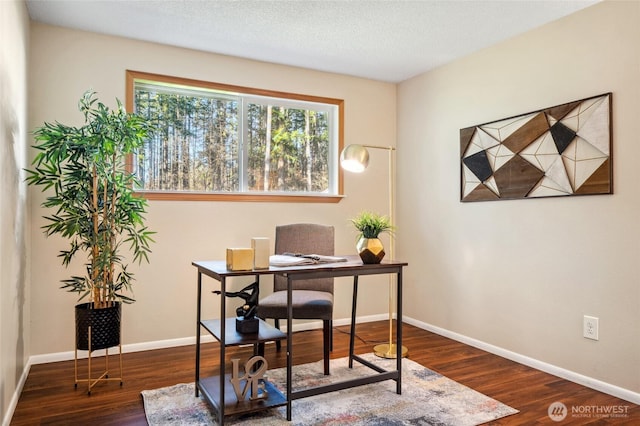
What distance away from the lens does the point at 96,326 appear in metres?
2.61

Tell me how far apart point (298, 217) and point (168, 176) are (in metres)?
1.15

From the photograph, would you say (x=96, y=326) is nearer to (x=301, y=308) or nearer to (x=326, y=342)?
(x=301, y=308)

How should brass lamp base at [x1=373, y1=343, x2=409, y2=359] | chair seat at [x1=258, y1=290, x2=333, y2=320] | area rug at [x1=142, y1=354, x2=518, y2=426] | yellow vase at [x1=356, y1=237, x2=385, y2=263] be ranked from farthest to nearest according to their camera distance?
brass lamp base at [x1=373, y1=343, x2=409, y2=359]
chair seat at [x1=258, y1=290, x2=333, y2=320]
yellow vase at [x1=356, y1=237, x2=385, y2=263]
area rug at [x1=142, y1=354, x2=518, y2=426]

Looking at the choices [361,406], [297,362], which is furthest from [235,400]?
[297,362]

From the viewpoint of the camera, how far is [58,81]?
313 cm

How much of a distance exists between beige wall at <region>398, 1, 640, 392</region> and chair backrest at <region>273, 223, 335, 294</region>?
1185mm

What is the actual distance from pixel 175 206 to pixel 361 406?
2057 mm

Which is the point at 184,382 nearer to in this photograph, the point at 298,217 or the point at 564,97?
the point at 298,217

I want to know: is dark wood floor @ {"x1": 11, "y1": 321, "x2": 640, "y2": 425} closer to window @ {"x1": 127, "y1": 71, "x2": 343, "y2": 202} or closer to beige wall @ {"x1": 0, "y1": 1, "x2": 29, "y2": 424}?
beige wall @ {"x1": 0, "y1": 1, "x2": 29, "y2": 424}

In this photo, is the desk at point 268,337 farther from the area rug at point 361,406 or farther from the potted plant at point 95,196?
the potted plant at point 95,196

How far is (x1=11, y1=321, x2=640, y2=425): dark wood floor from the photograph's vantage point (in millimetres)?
2268

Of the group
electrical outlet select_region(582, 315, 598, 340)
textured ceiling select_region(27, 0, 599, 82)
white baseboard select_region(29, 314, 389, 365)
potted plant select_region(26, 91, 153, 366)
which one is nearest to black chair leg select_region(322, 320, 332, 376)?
white baseboard select_region(29, 314, 389, 365)

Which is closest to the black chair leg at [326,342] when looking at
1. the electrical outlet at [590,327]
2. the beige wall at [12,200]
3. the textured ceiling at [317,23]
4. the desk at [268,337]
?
the desk at [268,337]

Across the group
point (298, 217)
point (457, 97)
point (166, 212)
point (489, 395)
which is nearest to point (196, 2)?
point (166, 212)
